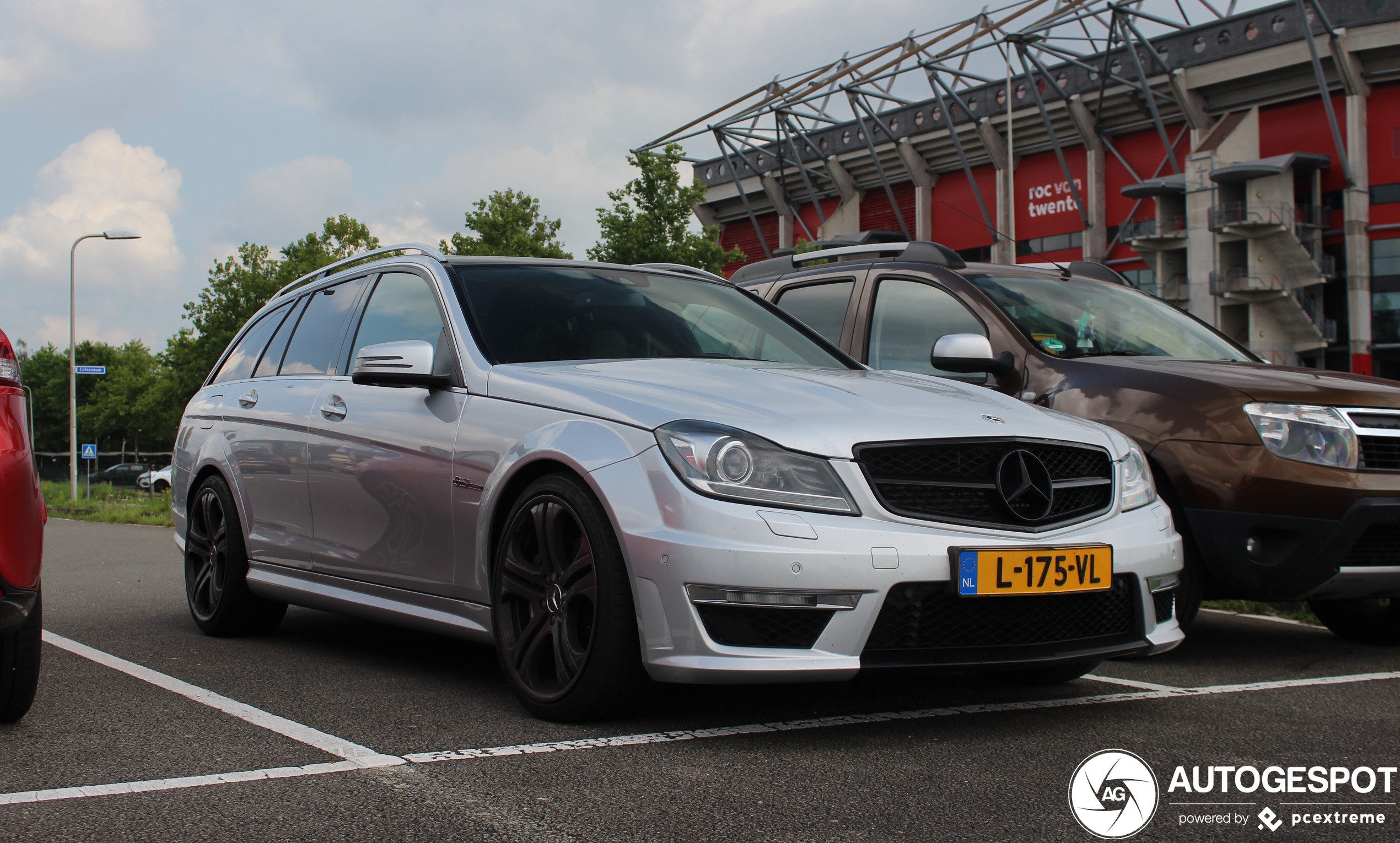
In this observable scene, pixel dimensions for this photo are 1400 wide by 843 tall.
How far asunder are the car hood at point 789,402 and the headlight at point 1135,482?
63 mm

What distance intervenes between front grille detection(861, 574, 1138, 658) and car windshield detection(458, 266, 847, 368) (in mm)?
1523

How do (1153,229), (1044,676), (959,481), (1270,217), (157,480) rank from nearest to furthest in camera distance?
(959,481)
(1044,676)
(1270,217)
(1153,229)
(157,480)

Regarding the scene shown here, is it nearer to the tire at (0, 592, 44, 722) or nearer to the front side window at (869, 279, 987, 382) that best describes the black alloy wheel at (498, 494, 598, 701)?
the tire at (0, 592, 44, 722)

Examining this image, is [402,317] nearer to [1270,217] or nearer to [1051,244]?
[1270,217]

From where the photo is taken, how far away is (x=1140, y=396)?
208 inches

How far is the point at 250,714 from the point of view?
4016 millimetres

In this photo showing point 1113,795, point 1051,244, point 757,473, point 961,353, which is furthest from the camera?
point 1051,244

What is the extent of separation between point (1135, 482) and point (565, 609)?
6.03 ft

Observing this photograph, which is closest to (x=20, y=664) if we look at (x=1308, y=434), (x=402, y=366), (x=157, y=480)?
(x=402, y=366)

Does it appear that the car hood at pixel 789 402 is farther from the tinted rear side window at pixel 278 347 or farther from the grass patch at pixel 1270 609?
the grass patch at pixel 1270 609

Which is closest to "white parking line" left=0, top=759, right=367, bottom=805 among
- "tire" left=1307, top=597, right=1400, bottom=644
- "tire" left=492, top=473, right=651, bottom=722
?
"tire" left=492, top=473, right=651, bottom=722

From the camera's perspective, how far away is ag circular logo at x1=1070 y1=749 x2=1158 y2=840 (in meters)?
2.83

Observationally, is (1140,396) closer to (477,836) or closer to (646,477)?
(646,477)

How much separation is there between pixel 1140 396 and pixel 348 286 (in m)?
3.40
